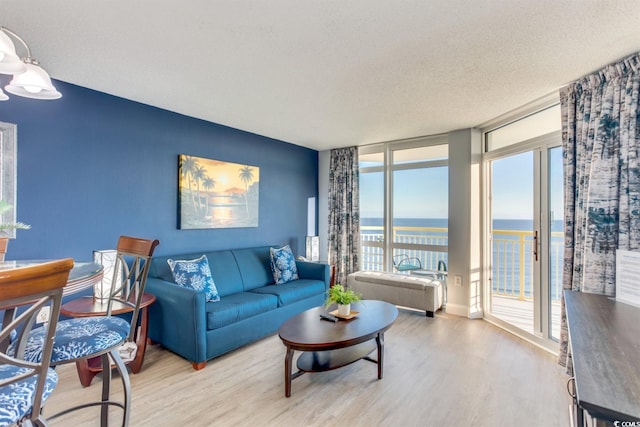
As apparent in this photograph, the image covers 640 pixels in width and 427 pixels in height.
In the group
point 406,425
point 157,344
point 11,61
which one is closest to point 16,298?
point 11,61

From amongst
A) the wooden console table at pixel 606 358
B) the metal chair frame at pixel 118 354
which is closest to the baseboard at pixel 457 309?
the wooden console table at pixel 606 358

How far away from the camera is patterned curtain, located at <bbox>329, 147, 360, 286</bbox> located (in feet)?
15.9

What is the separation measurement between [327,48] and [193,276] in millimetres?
2263

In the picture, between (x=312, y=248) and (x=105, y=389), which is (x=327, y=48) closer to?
(x=105, y=389)

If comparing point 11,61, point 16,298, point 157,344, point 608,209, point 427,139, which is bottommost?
point 157,344

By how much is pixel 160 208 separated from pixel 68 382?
1642 mm

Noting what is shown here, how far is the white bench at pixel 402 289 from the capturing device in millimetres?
3820

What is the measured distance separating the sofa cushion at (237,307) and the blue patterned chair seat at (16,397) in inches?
59.9

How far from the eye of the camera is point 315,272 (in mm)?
4004

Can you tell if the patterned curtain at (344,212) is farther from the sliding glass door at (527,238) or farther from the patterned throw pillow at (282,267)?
the sliding glass door at (527,238)

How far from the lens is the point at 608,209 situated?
7.14ft

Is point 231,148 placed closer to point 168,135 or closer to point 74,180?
point 168,135

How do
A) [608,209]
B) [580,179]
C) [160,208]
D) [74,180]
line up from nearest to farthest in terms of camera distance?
[608,209] → [580,179] → [74,180] → [160,208]

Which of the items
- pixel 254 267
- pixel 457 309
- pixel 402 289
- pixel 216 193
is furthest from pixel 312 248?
pixel 457 309
